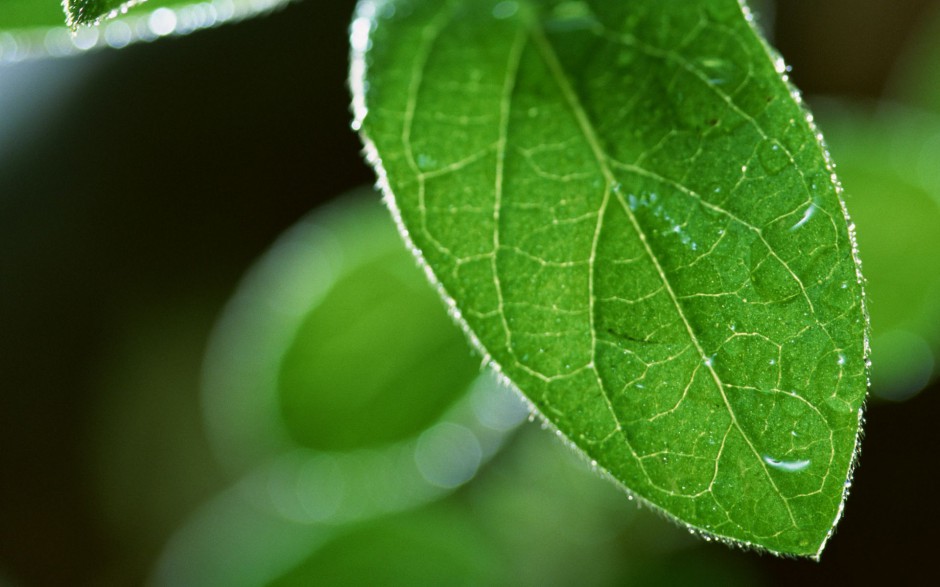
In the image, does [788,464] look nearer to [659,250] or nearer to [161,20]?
[659,250]

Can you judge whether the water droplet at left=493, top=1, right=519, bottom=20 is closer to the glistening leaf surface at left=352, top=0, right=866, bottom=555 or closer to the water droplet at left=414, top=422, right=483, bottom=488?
the glistening leaf surface at left=352, top=0, right=866, bottom=555

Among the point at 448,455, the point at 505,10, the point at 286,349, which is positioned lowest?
the point at 448,455

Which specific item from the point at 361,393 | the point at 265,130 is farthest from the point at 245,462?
the point at 265,130

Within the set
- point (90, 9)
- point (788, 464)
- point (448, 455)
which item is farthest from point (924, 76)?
point (90, 9)

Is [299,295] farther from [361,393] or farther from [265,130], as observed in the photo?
[265,130]

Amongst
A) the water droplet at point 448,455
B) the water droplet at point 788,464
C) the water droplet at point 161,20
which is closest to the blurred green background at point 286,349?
the water droplet at point 448,455
